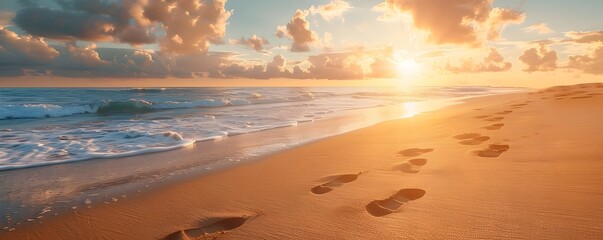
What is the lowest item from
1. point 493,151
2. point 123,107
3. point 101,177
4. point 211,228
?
point 123,107

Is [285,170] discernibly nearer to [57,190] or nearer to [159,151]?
[57,190]

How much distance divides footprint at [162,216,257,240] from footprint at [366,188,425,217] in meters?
1.25

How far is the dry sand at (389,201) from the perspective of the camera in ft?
8.48

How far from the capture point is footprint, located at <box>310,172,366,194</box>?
4011 millimetres

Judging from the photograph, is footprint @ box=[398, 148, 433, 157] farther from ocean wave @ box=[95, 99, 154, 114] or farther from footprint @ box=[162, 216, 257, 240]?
ocean wave @ box=[95, 99, 154, 114]

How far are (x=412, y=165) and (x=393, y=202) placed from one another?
5.50 feet

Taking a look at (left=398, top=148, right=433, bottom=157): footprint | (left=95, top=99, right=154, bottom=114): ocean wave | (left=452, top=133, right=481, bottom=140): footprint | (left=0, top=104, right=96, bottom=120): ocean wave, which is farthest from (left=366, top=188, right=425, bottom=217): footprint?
(left=95, top=99, right=154, bottom=114): ocean wave

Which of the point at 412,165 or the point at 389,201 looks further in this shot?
the point at 412,165

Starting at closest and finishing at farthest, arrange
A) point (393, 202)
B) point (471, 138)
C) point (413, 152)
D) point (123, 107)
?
point (393, 202)
point (413, 152)
point (471, 138)
point (123, 107)

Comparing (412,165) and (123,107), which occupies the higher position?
(412,165)

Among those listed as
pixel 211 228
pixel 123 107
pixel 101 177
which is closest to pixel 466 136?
pixel 211 228

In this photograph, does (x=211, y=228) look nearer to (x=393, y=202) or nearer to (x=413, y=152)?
(x=393, y=202)

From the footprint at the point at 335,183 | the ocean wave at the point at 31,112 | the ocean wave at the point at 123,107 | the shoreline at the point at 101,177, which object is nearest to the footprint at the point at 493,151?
the footprint at the point at 335,183

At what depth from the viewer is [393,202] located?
334 cm
